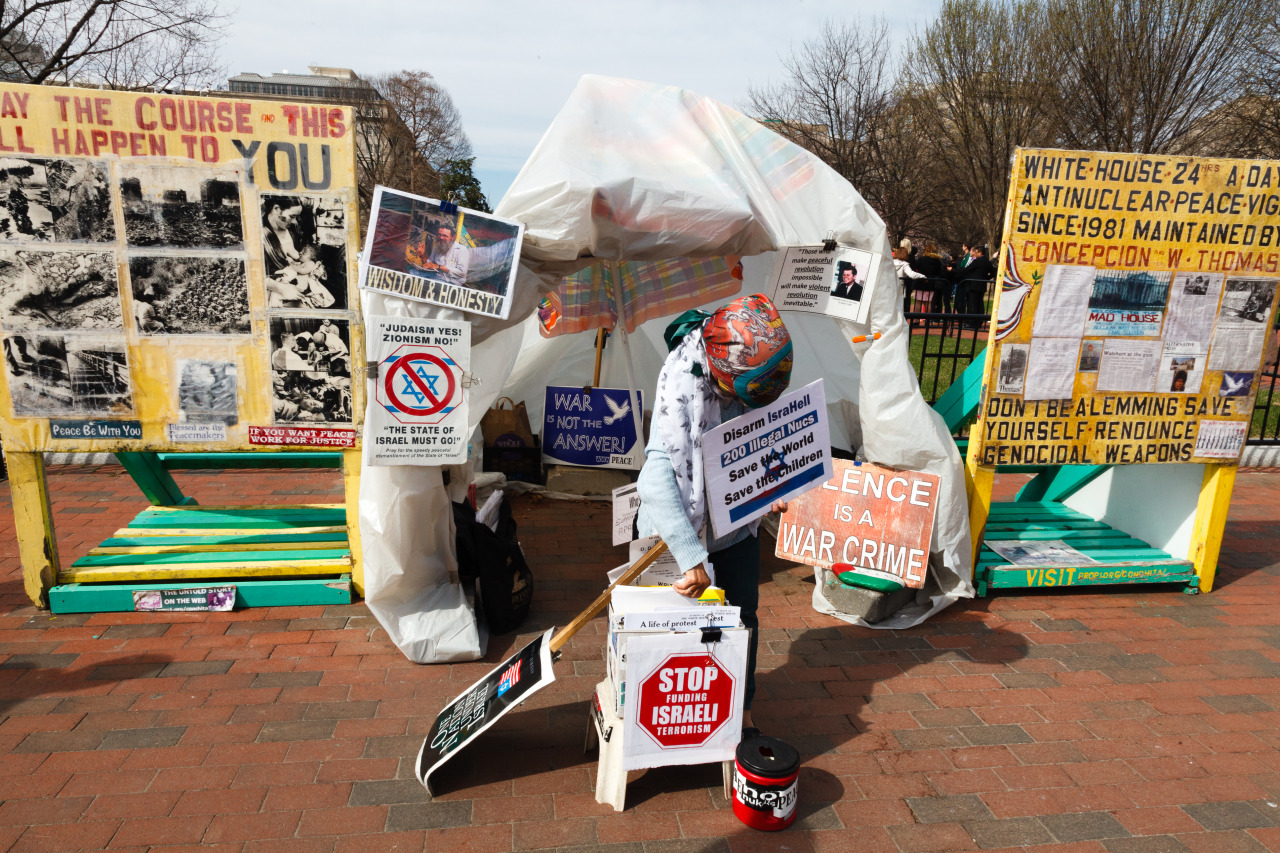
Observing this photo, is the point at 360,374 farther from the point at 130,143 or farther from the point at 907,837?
the point at 907,837

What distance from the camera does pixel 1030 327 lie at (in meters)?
4.18

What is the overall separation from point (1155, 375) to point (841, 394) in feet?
7.99

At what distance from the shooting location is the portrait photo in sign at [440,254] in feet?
11.2

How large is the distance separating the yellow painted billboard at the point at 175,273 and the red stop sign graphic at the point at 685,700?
225 cm

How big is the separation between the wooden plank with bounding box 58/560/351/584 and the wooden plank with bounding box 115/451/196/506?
938mm

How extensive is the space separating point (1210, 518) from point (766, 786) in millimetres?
3880

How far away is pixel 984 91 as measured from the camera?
19703 millimetres

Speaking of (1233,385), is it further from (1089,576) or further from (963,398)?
(963,398)

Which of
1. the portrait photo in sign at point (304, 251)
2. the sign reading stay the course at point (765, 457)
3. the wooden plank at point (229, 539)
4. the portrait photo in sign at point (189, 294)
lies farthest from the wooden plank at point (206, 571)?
the sign reading stay the course at point (765, 457)

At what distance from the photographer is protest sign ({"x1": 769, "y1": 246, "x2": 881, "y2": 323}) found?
4203mm

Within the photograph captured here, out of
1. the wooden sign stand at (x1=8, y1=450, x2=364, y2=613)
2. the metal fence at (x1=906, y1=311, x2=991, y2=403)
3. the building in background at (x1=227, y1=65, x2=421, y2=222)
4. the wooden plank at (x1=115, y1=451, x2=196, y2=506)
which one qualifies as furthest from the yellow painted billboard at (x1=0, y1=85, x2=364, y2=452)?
the building in background at (x1=227, y1=65, x2=421, y2=222)

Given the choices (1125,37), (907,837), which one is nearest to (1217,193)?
(907,837)

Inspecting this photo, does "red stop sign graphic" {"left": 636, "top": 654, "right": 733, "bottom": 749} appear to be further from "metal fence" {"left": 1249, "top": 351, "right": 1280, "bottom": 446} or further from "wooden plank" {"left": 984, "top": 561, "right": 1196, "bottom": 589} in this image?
"metal fence" {"left": 1249, "top": 351, "right": 1280, "bottom": 446}

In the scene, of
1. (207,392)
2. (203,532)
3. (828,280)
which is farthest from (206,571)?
(828,280)
